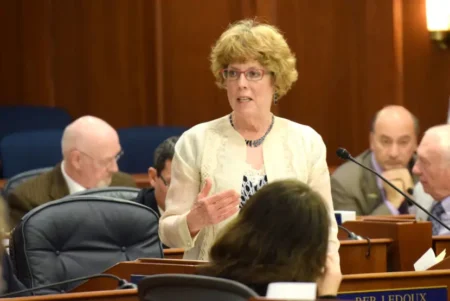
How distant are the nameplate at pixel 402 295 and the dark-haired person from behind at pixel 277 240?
125 cm

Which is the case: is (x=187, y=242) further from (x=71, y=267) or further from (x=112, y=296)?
(x=71, y=267)

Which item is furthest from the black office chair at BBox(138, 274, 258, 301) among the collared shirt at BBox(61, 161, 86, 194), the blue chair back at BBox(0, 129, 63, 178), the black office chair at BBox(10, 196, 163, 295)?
the blue chair back at BBox(0, 129, 63, 178)

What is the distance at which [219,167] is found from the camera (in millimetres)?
4285

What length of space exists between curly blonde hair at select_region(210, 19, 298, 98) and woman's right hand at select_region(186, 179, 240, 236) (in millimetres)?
536

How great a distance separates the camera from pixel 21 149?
8336 mm

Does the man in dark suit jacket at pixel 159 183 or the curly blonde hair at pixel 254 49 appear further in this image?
the man in dark suit jacket at pixel 159 183

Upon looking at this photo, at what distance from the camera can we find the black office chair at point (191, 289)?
Answer: 2984mm

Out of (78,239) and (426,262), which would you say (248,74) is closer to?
(78,239)

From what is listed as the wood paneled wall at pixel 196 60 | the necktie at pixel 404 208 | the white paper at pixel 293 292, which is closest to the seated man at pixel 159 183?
the necktie at pixel 404 208

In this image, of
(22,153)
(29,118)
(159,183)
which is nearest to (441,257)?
(159,183)

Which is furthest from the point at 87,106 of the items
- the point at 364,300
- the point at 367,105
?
the point at 364,300

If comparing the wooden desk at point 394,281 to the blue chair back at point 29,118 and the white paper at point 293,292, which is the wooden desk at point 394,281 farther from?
the blue chair back at point 29,118

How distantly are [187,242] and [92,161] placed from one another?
2.98 meters

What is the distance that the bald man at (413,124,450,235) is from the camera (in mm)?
6191
